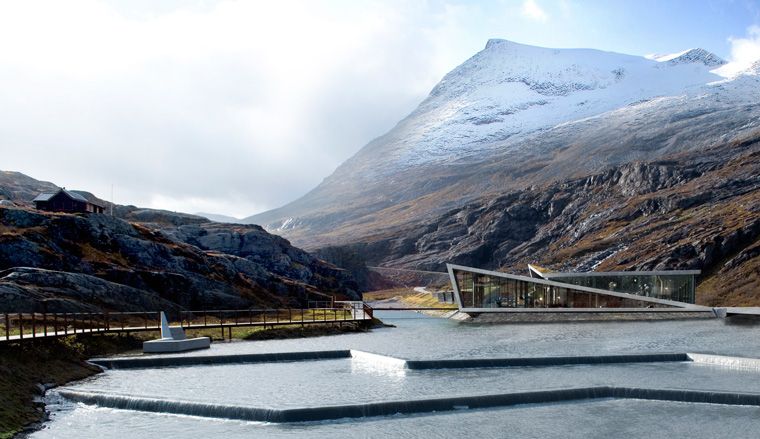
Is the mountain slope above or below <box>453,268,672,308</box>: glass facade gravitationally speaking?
above

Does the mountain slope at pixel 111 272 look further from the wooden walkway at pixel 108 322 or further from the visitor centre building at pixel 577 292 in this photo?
the visitor centre building at pixel 577 292

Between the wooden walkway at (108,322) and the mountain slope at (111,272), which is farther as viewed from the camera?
the mountain slope at (111,272)

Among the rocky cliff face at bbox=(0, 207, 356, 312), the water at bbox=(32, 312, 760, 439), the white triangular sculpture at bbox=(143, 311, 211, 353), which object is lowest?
the water at bbox=(32, 312, 760, 439)

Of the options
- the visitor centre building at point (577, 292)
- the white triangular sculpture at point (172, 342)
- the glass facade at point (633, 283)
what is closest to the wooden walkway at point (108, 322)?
the white triangular sculpture at point (172, 342)

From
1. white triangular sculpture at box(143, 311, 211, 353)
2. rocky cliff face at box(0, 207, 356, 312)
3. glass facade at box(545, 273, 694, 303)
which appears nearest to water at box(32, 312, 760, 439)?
white triangular sculpture at box(143, 311, 211, 353)

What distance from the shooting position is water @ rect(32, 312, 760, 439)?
31.5m

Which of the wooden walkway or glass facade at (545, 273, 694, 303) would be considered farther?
glass facade at (545, 273, 694, 303)

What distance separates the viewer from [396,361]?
1924 inches

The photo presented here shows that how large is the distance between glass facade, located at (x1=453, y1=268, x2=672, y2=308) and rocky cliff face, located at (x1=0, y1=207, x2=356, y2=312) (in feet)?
92.9

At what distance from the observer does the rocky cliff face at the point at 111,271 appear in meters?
73.7

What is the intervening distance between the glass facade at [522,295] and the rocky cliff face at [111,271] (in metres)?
28.3

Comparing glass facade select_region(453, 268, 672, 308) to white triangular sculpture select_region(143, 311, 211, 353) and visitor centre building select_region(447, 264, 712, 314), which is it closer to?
visitor centre building select_region(447, 264, 712, 314)

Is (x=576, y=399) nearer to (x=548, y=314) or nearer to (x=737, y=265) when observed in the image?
(x=548, y=314)

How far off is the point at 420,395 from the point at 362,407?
438 cm
